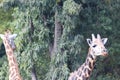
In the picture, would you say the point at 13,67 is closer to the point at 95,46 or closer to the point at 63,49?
the point at 95,46

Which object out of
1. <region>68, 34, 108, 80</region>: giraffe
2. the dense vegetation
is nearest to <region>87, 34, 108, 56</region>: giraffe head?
<region>68, 34, 108, 80</region>: giraffe

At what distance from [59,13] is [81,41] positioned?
31.3 inches

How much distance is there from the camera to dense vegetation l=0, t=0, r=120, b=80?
10391mm

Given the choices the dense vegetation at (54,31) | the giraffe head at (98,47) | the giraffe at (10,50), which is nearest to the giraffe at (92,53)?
the giraffe head at (98,47)

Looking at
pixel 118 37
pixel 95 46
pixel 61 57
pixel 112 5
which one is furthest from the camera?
pixel 118 37

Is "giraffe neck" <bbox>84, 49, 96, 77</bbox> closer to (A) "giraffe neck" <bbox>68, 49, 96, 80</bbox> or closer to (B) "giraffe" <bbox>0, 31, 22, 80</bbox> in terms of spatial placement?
(A) "giraffe neck" <bbox>68, 49, 96, 80</bbox>

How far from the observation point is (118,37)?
1325cm

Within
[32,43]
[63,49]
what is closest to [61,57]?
[63,49]

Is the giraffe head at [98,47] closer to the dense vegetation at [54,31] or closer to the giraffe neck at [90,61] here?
the giraffe neck at [90,61]

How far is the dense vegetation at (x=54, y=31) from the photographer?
1039cm

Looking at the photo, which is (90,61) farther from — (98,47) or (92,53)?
(98,47)

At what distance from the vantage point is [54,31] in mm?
10977

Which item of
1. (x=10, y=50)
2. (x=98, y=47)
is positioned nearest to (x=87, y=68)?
(x=98, y=47)

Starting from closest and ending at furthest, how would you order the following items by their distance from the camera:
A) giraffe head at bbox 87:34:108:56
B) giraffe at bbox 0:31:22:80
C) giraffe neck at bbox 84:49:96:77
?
giraffe head at bbox 87:34:108:56 → giraffe neck at bbox 84:49:96:77 → giraffe at bbox 0:31:22:80
